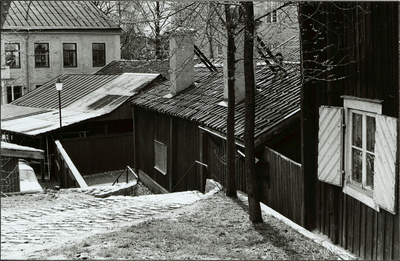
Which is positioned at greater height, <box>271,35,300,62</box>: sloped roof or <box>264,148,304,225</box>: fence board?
<box>271,35,300,62</box>: sloped roof

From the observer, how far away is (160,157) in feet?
53.9

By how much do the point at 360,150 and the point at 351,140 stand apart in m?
0.27

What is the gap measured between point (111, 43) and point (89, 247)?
30.7 meters

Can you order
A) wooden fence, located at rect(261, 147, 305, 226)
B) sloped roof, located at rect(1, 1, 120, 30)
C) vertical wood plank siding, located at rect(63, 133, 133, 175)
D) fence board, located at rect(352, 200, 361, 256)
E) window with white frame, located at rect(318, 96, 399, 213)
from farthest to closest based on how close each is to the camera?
sloped roof, located at rect(1, 1, 120, 30)
vertical wood plank siding, located at rect(63, 133, 133, 175)
wooden fence, located at rect(261, 147, 305, 226)
fence board, located at rect(352, 200, 361, 256)
window with white frame, located at rect(318, 96, 399, 213)

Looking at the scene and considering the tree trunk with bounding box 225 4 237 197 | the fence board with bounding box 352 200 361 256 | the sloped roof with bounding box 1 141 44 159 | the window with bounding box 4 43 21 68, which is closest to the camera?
the fence board with bounding box 352 200 361 256

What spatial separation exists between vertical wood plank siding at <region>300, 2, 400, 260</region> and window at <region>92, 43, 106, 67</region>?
28166mm

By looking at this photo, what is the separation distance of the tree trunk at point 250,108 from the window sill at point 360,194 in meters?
1.48

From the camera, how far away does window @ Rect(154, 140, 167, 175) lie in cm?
1592

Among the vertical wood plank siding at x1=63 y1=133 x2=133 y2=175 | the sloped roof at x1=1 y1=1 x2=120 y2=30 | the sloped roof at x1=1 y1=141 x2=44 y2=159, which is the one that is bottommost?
the vertical wood plank siding at x1=63 y1=133 x2=133 y2=175

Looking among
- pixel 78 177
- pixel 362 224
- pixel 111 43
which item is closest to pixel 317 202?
pixel 362 224

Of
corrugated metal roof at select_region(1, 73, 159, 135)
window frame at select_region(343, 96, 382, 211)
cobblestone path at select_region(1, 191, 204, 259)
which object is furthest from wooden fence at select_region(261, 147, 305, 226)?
corrugated metal roof at select_region(1, 73, 159, 135)

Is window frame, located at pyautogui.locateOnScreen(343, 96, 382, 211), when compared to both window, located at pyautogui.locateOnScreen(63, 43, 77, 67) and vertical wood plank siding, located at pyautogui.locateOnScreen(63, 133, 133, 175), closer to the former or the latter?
vertical wood plank siding, located at pyautogui.locateOnScreen(63, 133, 133, 175)

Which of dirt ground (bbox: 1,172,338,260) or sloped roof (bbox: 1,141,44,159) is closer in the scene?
dirt ground (bbox: 1,172,338,260)

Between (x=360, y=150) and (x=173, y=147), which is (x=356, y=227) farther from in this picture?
(x=173, y=147)
